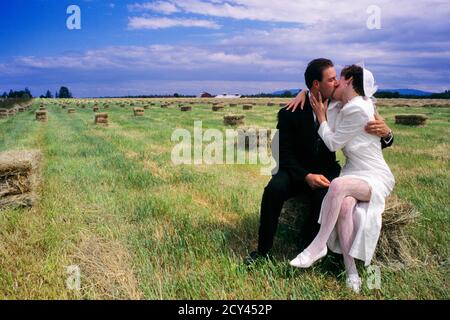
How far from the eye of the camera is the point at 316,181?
4660 millimetres

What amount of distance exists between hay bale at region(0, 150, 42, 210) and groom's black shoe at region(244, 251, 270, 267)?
3917mm

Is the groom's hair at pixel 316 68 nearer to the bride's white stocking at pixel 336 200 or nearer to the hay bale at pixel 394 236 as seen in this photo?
the bride's white stocking at pixel 336 200

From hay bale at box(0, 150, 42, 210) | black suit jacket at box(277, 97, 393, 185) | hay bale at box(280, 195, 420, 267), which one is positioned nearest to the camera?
hay bale at box(280, 195, 420, 267)

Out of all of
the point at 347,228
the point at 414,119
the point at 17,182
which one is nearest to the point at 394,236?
the point at 347,228

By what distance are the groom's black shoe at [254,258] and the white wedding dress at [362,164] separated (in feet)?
2.34

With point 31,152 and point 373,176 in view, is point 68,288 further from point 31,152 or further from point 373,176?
point 31,152

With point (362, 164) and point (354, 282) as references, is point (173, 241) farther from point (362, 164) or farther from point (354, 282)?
point (362, 164)

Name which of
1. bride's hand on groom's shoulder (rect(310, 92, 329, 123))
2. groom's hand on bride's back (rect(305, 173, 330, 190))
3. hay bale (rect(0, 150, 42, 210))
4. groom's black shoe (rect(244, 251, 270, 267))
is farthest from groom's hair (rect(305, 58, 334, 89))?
hay bale (rect(0, 150, 42, 210))

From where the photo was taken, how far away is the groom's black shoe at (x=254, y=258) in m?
4.50

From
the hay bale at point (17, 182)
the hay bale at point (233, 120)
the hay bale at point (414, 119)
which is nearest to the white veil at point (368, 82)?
the hay bale at point (17, 182)

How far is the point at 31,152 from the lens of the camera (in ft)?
25.3

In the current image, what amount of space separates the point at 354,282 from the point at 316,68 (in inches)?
90.0

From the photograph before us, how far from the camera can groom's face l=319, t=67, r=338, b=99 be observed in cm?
465

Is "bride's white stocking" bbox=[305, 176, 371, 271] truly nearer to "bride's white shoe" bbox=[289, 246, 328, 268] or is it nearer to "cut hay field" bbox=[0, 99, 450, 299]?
"bride's white shoe" bbox=[289, 246, 328, 268]
